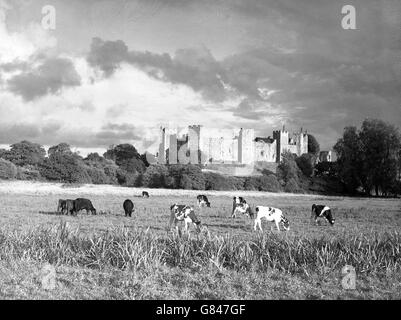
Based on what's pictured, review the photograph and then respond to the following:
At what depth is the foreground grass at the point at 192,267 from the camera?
29.9ft

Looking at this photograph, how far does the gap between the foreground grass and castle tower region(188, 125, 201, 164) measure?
62.4 metres

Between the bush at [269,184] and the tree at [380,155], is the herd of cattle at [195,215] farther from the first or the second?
the tree at [380,155]

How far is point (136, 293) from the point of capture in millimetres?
8922

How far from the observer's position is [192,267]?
11078 mm

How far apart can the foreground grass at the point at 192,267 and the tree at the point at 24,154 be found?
207ft

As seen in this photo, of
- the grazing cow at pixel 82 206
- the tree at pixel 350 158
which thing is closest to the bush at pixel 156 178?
the tree at pixel 350 158

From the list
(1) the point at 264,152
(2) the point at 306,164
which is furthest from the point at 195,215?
(1) the point at 264,152

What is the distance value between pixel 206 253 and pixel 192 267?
67 centimetres

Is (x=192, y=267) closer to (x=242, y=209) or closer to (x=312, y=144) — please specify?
(x=242, y=209)

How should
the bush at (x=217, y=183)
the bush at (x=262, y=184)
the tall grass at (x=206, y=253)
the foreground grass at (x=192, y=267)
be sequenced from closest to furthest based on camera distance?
the foreground grass at (x=192, y=267)
the tall grass at (x=206, y=253)
the bush at (x=217, y=183)
the bush at (x=262, y=184)
